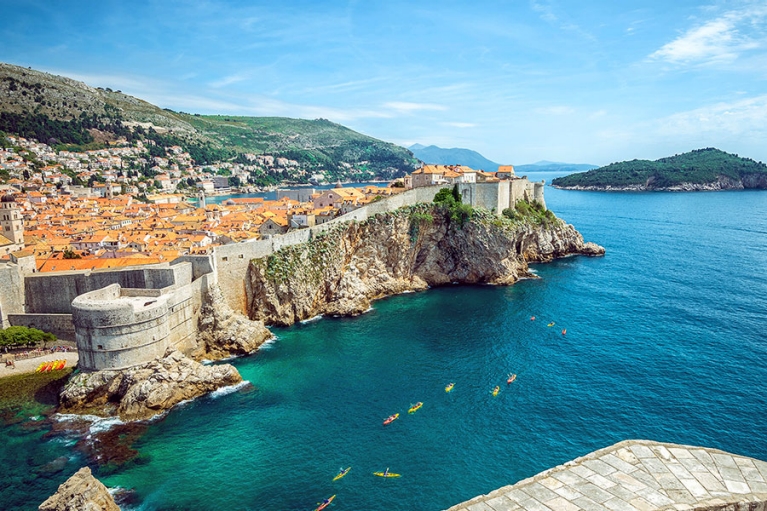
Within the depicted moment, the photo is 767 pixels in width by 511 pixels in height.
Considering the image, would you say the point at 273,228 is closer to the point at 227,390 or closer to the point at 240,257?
the point at 240,257

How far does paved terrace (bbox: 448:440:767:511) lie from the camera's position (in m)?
11.8

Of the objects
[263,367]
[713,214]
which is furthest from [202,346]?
[713,214]

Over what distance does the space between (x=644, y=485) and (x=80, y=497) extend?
57.9 ft

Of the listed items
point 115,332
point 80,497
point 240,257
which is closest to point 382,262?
point 240,257

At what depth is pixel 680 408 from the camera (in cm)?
2520

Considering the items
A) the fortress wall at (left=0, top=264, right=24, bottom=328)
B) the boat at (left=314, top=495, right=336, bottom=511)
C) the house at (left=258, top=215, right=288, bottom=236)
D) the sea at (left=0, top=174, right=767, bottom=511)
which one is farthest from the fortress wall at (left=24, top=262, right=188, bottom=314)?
the boat at (left=314, top=495, right=336, bottom=511)

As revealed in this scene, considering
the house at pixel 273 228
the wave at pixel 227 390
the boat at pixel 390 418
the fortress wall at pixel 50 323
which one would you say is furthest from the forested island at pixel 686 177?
the fortress wall at pixel 50 323

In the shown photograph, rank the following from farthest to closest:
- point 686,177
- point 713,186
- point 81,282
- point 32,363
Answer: point 686,177, point 713,186, point 81,282, point 32,363

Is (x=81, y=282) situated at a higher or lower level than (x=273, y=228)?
lower

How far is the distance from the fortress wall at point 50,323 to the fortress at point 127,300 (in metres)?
0.06

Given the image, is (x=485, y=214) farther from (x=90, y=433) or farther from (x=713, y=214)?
(x=713, y=214)

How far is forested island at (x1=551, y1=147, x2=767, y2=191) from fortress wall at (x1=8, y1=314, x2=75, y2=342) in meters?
174

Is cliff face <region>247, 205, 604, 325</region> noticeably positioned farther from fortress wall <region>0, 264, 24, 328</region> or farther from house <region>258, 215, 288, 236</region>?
fortress wall <region>0, 264, 24, 328</region>

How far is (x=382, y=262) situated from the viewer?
4719 cm
